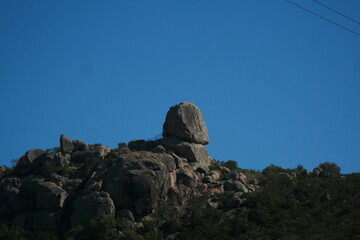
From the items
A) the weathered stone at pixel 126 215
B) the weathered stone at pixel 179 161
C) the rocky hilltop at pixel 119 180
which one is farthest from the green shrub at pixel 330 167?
the weathered stone at pixel 126 215

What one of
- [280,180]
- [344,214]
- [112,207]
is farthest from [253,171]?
[112,207]

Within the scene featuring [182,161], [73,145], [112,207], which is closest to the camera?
[112,207]

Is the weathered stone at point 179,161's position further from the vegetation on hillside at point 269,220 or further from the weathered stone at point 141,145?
the vegetation on hillside at point 269,220

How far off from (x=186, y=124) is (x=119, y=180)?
43.2 ft

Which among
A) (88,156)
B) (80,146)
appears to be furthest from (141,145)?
(80,146)

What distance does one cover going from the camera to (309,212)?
204 ft

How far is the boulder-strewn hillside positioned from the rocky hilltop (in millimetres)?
99

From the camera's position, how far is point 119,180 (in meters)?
62.0

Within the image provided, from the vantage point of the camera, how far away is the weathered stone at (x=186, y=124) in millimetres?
72000

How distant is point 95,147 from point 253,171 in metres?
18.9

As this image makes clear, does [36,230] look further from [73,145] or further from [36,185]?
[73,145]

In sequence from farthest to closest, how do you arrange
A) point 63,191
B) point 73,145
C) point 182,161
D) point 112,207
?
point 73,145
point 182,161
point 63,191
point 112,207

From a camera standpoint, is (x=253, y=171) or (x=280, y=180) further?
(x=253, y=171)

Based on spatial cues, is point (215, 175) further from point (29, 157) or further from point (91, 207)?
point (29, 157)
